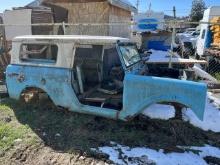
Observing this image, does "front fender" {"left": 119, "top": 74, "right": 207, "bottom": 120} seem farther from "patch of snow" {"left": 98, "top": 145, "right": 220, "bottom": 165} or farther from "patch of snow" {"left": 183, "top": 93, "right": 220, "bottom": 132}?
"patch of snow" {"left": 183, "top": 93, "right": 220, "bottom": 132}

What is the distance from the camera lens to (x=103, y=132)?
5258mm

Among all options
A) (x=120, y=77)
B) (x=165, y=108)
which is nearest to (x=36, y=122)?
(x=120, y=77)

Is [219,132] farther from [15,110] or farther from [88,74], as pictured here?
[15,110]

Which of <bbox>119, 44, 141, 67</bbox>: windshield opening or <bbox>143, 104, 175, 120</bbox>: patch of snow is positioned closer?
<bbox>119, 44, 141, 67</bbox>: windshield opening

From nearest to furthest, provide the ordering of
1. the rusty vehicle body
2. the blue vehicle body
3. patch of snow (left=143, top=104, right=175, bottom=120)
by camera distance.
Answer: the blue vehicle body
the rusty vehicle body
patch of snow (left=143, top=104, right=175, bottom=120)

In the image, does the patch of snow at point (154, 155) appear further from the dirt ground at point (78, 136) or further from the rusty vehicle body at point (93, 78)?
the rusty vehicle body at point (93, 78)

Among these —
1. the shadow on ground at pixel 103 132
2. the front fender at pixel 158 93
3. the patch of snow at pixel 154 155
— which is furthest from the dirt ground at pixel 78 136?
the front fender at pixel 158 93

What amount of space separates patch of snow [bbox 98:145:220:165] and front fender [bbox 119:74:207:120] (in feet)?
2.11

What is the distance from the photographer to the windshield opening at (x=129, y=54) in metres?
5.42

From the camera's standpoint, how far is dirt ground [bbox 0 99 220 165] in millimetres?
4438

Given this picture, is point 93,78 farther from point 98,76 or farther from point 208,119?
point 208,119

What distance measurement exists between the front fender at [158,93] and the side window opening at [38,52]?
190 cm

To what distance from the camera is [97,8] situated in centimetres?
1168

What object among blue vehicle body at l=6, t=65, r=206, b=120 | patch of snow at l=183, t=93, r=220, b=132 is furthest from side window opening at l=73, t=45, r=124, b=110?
patch of snow at l=183, t=93, r=220, b=132
